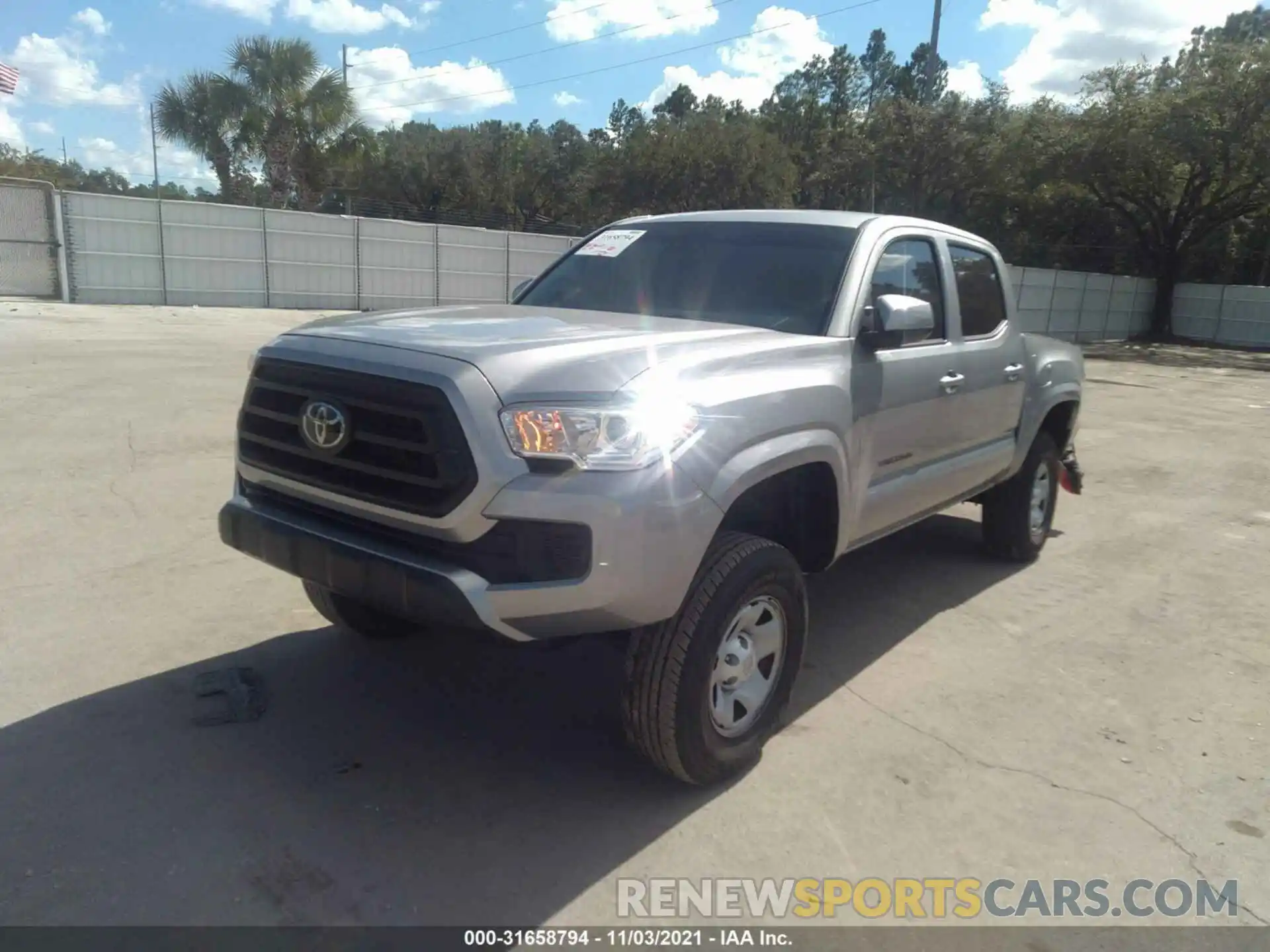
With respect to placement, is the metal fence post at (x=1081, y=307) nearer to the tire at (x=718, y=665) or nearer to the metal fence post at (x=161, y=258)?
the metal fence post at (x=161, y=258)

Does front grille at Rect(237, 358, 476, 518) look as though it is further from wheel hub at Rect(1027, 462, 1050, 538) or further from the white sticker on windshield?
wheel hub at Rect(1027, 462, 1050, 538)

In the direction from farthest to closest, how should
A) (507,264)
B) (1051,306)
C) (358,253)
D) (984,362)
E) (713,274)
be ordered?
(1051,306), (507,264), (358,253), (984,362), (713,274)

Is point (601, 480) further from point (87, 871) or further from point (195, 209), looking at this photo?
point (195, 209)

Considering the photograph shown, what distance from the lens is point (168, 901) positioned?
8.54 ft

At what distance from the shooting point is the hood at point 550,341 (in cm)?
284

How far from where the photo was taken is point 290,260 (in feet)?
76.6

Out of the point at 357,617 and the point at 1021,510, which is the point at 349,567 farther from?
the point at 1021,510

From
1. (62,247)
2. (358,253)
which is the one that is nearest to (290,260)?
(358,253)

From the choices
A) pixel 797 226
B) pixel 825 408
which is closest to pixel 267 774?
pixel 825 408

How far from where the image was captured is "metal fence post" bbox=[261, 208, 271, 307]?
74.2ft

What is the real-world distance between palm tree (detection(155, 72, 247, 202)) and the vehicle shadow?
29744 mm

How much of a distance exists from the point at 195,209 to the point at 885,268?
20801 millimetres

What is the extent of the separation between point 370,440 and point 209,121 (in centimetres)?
3165

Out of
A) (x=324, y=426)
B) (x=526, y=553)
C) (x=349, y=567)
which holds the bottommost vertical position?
(x=349, y=567)
